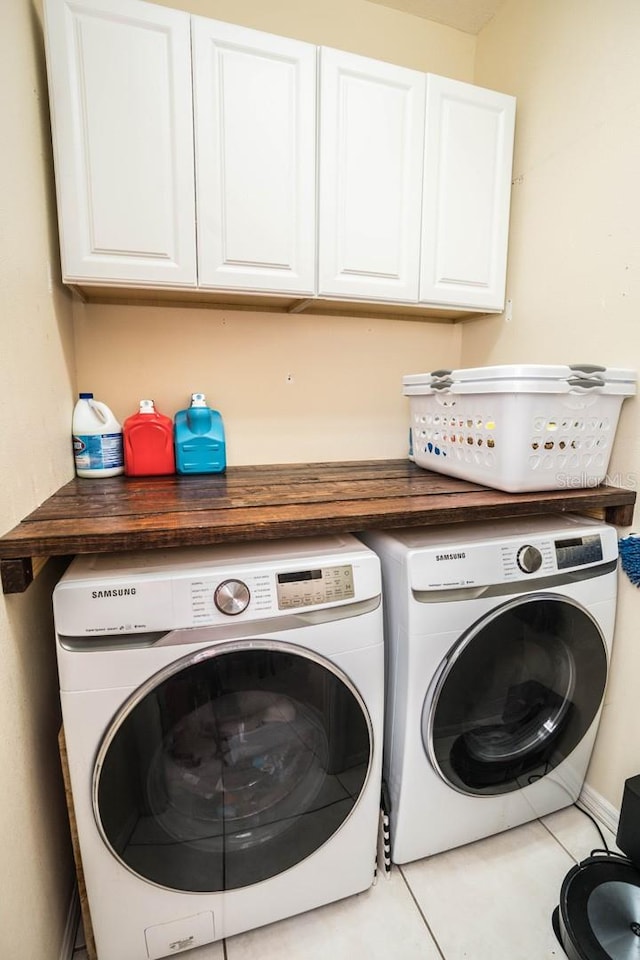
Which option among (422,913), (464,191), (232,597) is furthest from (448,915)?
(464,191)

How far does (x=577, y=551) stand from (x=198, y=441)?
1197 mm

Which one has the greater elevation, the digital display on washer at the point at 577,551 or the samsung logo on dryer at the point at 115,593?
the samsung logo on dryer at the point at 115,593

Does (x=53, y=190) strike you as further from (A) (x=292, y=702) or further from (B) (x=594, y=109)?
(B) (x=594, y=109)

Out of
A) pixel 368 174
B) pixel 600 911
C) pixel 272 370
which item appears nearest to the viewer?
pixel 600 911

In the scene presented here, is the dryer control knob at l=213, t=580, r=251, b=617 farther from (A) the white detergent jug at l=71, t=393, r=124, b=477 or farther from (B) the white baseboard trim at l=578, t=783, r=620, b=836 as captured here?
(B) the white baseboard trim at l=578, t=783, r=620, b=836

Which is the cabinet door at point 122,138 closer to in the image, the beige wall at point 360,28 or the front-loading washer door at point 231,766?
the beige wall at point 360,28

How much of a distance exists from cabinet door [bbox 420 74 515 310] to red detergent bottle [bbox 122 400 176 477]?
979mm

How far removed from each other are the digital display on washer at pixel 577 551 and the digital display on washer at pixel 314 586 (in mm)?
595

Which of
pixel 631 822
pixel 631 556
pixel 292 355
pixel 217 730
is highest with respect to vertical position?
pixel 292 355

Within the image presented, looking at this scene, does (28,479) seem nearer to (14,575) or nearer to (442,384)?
(14,575)

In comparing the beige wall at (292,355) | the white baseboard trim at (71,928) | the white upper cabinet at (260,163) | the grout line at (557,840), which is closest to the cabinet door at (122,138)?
the white upper cabinet at (260,163)

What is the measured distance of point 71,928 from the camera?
112 centimetres

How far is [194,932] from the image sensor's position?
1.06 meters

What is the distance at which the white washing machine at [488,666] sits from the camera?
44.0 inches
